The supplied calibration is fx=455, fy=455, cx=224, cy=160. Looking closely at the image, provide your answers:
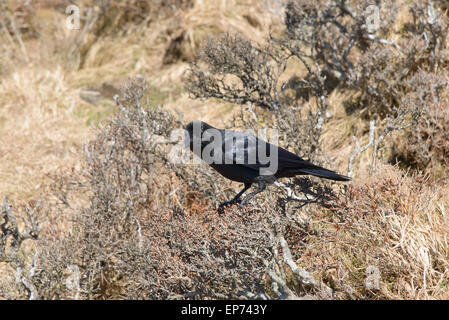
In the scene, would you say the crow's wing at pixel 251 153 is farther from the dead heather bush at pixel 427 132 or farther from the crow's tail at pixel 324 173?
the dead heather bush at pixel 427 132

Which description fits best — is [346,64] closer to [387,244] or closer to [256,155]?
[256,155]

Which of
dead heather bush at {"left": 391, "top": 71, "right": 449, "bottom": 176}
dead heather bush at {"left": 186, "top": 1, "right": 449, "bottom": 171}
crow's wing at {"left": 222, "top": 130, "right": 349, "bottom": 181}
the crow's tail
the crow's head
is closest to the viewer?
the crow's tail

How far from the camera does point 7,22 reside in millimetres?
13211

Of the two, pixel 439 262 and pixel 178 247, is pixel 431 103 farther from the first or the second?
pixel 178 247

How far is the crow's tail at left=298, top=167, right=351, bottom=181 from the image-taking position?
3293 mm

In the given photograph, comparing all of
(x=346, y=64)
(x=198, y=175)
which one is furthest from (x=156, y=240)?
(x=346, y=64)

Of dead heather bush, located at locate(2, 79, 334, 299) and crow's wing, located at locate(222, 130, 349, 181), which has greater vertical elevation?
crow's wing, located at locate(222, 130, 349, 181)

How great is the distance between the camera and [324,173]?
335 cm

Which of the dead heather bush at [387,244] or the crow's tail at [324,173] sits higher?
the crow's tail at [324,173]

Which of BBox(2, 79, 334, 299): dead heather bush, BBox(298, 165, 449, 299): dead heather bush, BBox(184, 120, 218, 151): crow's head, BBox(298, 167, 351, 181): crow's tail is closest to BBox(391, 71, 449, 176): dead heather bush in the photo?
BBox(298, 165, 449, 299): dead heather bush

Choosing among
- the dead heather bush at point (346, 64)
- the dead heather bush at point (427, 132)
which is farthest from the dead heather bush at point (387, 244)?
the dead heather bush at point (346, 64)

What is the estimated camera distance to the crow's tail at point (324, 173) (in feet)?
10.8

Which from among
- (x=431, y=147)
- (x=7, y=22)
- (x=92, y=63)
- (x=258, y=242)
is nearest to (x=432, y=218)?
(x=258, y=242)

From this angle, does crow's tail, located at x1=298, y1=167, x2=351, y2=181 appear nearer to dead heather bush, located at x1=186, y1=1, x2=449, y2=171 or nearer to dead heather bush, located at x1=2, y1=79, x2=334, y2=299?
dead heather bush, located at x1=2, y1=79, x2=334, y2=299
